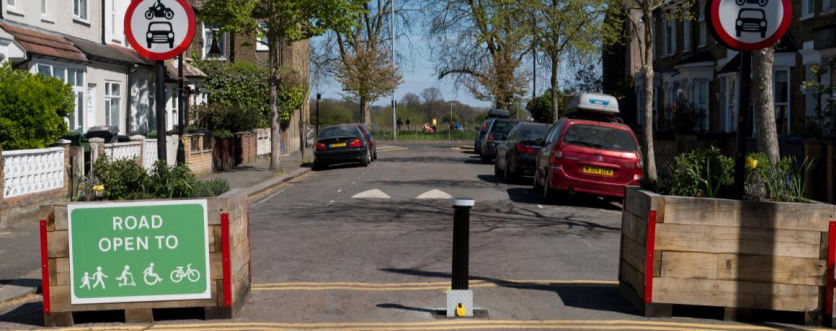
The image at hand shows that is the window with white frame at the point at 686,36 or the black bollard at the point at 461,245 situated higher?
the window with white frame at the point at 686,36

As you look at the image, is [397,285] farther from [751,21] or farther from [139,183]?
[751,21]

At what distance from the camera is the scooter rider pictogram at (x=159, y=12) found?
8930mm

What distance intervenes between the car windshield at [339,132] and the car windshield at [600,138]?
1489 centimetres

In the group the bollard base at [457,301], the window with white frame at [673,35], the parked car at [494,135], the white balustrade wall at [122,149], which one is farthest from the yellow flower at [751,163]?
the window with white frame at [673,35]

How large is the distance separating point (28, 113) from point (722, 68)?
76.2 ft

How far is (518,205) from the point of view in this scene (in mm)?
17719

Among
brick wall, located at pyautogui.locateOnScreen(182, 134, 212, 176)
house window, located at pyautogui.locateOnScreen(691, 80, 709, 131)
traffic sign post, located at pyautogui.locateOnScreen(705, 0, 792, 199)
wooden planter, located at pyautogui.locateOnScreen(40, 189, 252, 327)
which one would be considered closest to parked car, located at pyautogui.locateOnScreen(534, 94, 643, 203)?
traffic sign post, located at pyautogui.locateOnScreen(705, 0, 792, 199)

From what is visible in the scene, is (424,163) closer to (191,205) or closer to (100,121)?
(100,121)

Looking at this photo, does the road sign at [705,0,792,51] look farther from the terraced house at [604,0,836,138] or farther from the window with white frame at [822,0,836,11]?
the window with white frame at [822,0,836,11]

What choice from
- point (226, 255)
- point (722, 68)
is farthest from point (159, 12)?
point (722, 68)

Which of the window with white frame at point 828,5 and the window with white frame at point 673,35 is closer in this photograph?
the window with white frame at point 828,5

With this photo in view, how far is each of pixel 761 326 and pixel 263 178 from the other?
19.8m

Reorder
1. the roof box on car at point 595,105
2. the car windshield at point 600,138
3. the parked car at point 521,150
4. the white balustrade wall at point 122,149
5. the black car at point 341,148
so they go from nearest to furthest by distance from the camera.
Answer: the car windshield at point 600,138
the white balustrade wall at point 122,149
the roof box on car at point 595,105
the parked car at point 521,150
the black car at point 341,148

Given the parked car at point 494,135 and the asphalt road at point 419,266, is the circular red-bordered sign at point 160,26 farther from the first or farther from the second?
the parked car at point 494,135
